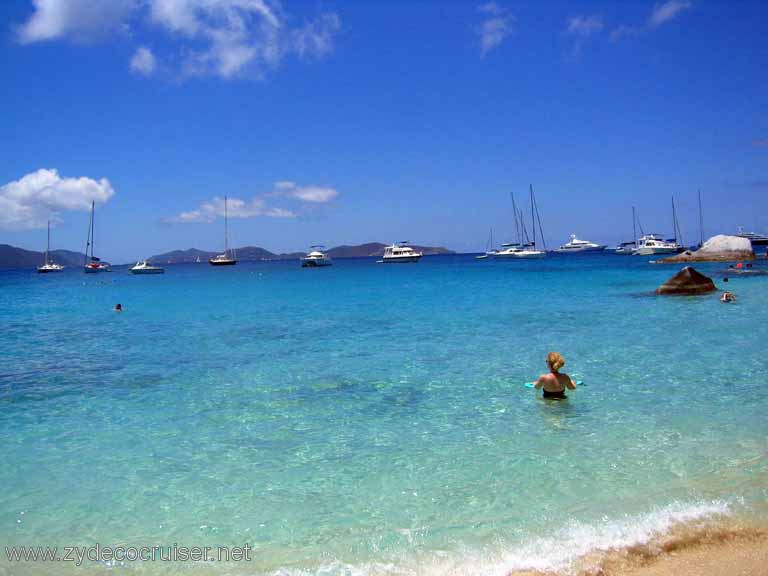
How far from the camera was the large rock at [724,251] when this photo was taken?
6550 cm

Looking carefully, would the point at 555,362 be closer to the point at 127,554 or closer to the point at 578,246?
the point at 127,554

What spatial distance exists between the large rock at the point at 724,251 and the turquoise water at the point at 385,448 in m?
57.6

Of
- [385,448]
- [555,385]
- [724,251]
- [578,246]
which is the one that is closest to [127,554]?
[385,448]

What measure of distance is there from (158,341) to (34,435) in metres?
11.1

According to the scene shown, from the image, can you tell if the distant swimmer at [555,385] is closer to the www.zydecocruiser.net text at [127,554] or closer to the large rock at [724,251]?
the www.zydecocruiser.net text at [127,554]

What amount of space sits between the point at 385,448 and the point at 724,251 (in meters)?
73.4

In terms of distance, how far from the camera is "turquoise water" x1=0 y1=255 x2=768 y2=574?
5.78 m

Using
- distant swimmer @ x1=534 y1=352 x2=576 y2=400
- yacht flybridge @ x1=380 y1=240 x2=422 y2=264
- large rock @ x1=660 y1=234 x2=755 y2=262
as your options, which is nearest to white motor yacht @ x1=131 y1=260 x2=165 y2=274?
yacht flybridge @ x1=380 y1=240 x2=422 y2=264

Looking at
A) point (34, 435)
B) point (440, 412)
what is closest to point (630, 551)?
point (440, 412)

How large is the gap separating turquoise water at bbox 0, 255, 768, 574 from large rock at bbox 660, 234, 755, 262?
57611 mm

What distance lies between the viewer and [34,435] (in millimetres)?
9242

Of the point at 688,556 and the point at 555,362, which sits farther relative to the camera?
the point at 555,362

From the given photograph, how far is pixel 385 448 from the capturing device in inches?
320

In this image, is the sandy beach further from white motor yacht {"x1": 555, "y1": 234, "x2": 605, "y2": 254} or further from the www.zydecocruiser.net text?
white motor yacht {"x1": 555, "y1": 234, "x2": 605, "y2": 254}
